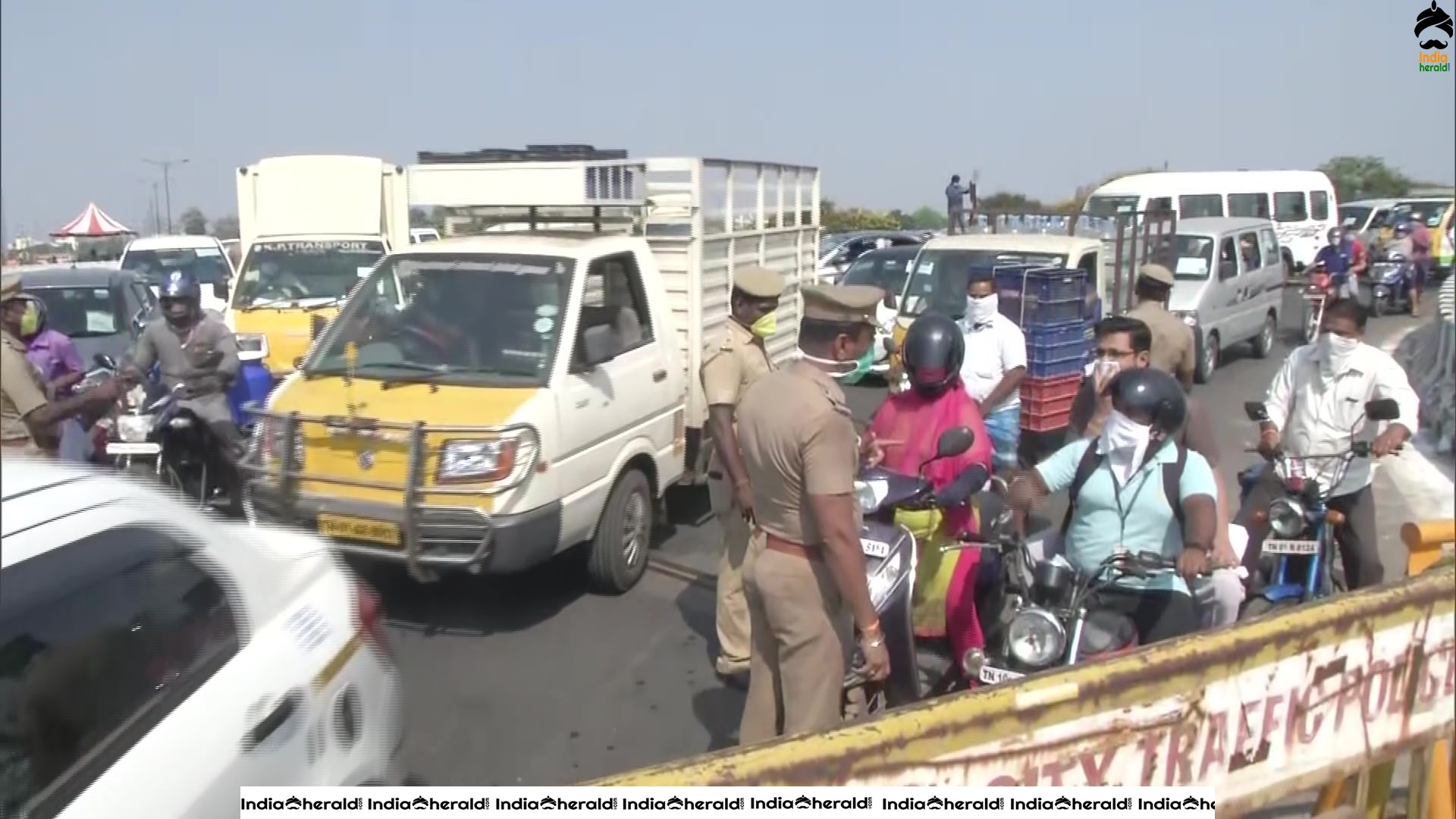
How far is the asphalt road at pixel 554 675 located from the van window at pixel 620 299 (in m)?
1.33

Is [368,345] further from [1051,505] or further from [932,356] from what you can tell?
[1051,505]

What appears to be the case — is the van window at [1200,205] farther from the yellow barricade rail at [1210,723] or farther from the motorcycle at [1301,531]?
the yellow barricade rail at [1210,723]

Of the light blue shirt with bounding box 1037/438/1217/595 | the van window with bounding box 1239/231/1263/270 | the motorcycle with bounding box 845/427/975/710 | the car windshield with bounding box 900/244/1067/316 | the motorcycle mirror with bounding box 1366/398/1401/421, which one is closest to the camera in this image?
the motorcycle with bounding box 845/427/975/710

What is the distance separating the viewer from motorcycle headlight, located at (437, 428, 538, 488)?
5.18 meters

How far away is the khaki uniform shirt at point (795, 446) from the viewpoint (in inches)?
130

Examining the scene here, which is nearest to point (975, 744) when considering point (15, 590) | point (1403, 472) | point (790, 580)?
point (790, 580)

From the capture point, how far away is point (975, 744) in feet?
7.67

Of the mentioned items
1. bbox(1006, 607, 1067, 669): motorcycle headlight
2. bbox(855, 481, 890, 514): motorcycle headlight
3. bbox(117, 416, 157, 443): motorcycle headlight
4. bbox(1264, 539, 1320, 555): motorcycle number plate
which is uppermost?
bbox(855, 481, 890, 514): motorcycle headlight

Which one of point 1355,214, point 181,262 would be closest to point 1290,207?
point 1355,214

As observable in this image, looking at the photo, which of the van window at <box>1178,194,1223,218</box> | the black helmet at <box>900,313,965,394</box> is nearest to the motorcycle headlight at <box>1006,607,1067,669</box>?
the black helmet at <box>900,313,965,394</box>

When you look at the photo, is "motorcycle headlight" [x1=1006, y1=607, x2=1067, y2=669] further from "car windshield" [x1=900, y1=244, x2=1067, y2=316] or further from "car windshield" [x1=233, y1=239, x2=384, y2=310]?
"car windshield" [x1=233, y1=239, x2=384, y2=310]

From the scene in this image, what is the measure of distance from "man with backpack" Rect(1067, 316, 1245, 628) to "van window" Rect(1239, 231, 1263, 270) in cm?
1042

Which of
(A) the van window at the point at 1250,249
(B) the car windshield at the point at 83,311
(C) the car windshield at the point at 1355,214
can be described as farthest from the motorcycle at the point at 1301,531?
(C) the car windshield at the point at 1355,214

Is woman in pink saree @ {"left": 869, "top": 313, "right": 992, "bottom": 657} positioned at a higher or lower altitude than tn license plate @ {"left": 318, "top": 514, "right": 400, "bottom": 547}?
higher
